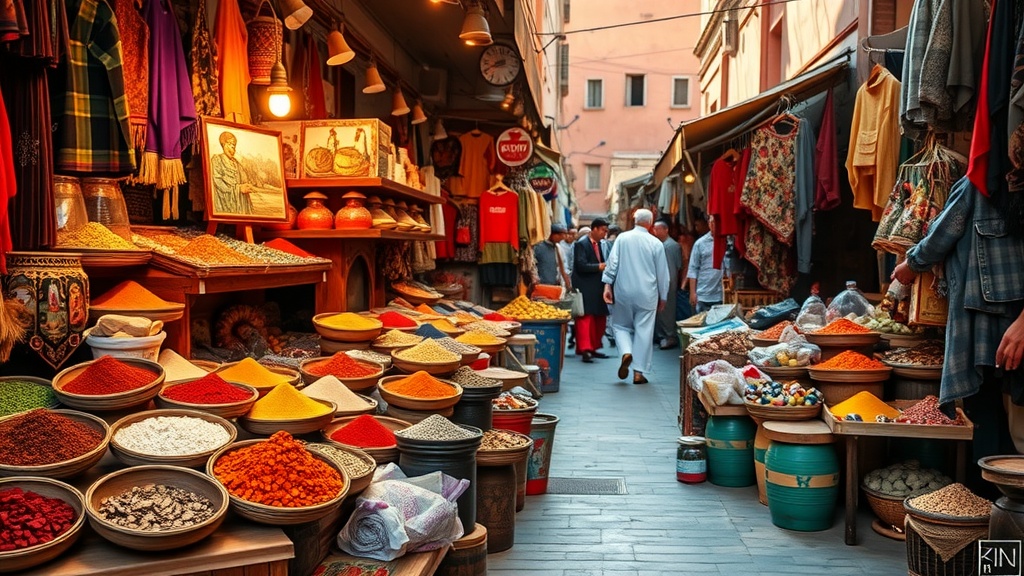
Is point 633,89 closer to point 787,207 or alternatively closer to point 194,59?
point 787,207

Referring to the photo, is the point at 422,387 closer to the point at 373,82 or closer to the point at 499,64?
the point at 373,82

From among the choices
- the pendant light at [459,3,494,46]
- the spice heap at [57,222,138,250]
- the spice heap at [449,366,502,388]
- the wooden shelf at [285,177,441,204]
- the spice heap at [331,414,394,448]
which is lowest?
the spice heap at [331,414,394,448]

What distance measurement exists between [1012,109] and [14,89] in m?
4.24

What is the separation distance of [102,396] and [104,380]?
5.1 inches

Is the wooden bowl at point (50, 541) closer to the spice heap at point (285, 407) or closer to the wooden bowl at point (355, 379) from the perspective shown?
the spice heap at point (285, 407)

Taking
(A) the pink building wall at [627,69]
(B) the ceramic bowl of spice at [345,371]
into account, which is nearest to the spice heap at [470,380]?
(B) the ceramic bowl of spice at [345,371]

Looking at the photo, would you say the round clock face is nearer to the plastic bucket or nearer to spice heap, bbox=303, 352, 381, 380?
the plastic bucket

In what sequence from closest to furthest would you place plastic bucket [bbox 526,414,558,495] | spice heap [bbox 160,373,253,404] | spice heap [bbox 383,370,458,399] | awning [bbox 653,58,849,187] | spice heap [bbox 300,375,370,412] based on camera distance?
spice heap [bbox 160,373,253,404] → spice heap [bbox 300,375,370,412] → spice heap [bbox 383,370,458,399] → plastic bucket [bbox 526,414,558,495] → awning [bbox 653,58,849,187]

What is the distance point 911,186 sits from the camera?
5402mm

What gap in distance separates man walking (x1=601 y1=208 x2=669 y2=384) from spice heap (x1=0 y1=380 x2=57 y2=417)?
8.11 m

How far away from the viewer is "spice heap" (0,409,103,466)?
2902 mm

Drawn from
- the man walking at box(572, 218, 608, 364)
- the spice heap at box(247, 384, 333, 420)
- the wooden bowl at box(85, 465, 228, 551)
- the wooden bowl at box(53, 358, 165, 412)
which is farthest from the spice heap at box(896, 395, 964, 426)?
the man walking at box(572, 218, 608, 364)

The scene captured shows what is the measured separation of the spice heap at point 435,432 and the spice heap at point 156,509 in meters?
1.19

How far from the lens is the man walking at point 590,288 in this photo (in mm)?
12891
